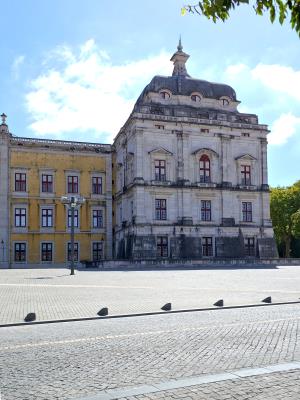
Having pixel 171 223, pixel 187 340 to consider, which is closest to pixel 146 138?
pixel 171 223

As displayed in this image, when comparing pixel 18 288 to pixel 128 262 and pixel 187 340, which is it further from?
pixel 128 262

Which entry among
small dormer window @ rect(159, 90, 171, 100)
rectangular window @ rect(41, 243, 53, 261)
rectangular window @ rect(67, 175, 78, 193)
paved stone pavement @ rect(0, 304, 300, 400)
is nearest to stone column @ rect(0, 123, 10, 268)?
rectangular window @ rect(41, 243, 53, 261)

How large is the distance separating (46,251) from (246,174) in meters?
23.6

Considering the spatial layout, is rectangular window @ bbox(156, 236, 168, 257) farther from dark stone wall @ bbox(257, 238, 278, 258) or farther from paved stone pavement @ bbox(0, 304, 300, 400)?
paved stone pavement @ bbox(0, 304, 300, 400)

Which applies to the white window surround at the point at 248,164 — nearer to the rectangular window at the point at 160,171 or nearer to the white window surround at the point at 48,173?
the rectangular window at the point at 160,171

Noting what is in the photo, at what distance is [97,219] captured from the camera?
56.1 m

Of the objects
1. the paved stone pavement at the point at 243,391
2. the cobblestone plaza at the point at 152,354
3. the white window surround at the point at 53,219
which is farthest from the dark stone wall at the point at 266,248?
the paved stone pavement at the point at 243,391

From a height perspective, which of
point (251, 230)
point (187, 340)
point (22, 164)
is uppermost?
point (22, 164)

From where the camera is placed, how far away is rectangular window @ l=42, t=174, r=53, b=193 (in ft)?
178

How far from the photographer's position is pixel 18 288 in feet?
70.5

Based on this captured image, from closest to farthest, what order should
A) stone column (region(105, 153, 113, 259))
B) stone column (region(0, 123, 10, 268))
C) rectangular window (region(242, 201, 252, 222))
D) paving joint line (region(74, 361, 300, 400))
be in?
paving joint line (region(74, 361, 300, 400)), stone column (region(0, 123, 10, 268)), rectangular window (region(242, 201, 252, 222)), stone column (region(105, 153, 113, 259))

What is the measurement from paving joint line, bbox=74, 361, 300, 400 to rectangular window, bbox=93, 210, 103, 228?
49.1 meters

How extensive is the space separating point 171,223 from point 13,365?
4253 cm

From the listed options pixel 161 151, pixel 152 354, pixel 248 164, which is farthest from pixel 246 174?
pixel 152 354
